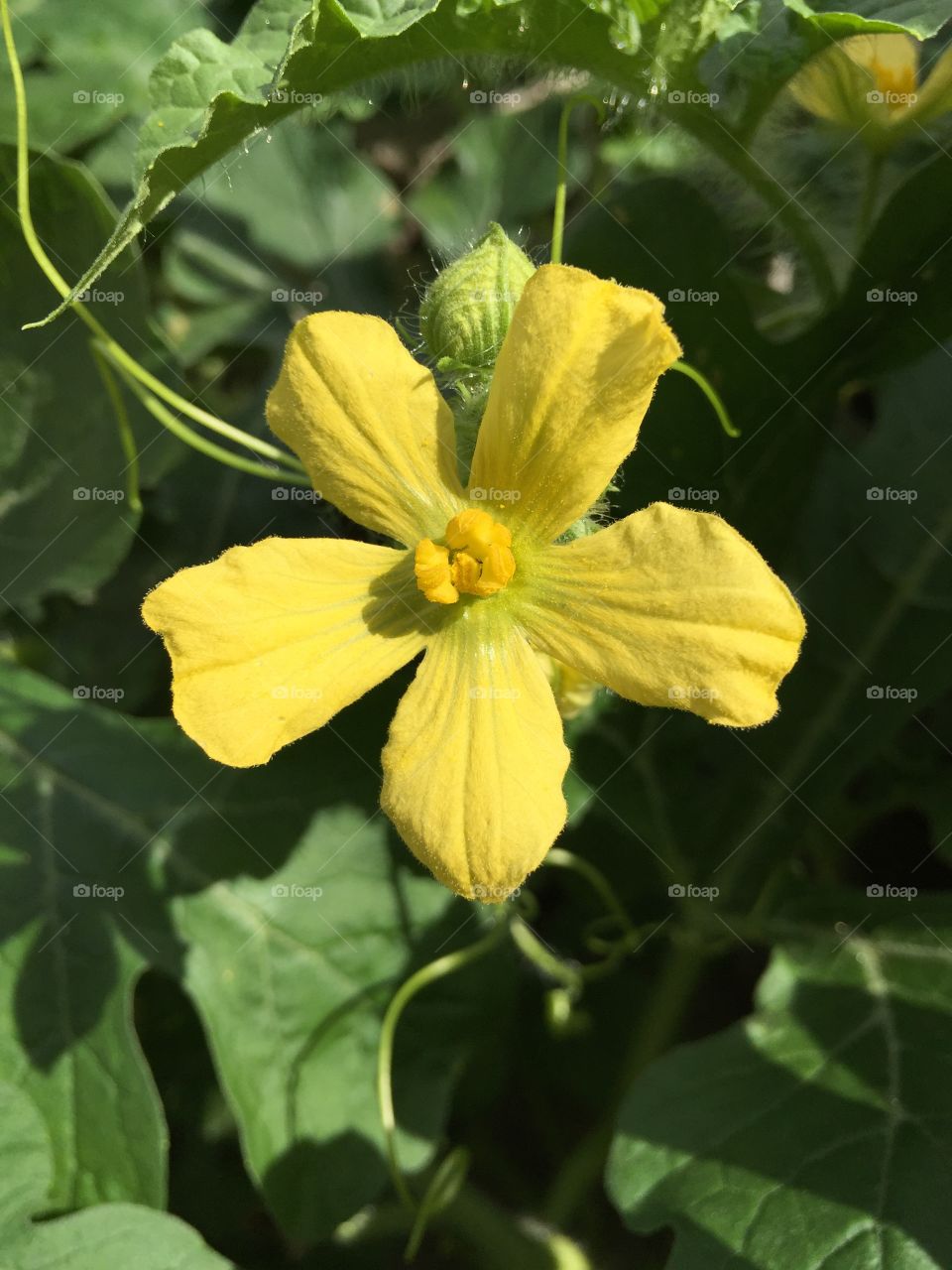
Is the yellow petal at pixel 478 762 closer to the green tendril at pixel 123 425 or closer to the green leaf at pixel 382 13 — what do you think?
the green leaf at pixel 382 13

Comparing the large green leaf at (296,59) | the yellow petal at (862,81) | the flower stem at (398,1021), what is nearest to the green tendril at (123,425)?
the large green leaf at (296,59)

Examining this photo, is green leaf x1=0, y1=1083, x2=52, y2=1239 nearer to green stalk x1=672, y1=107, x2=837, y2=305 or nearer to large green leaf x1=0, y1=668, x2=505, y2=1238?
large green leaf x1=0, y1=668, x2=505, y2=1238

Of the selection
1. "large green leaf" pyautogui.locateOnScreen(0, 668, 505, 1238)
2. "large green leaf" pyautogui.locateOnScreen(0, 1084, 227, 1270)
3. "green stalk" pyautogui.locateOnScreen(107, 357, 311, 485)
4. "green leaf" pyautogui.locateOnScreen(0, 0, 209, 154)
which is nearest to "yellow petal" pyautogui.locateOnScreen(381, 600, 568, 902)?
"green stalk" pyautogui.locateOnScreen(107, 357, 311, 485)

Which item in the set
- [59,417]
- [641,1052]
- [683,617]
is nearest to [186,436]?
[59,417]

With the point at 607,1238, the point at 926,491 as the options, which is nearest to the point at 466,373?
the point at 926,491

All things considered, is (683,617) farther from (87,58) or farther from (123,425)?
(87,58)
